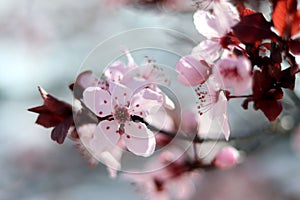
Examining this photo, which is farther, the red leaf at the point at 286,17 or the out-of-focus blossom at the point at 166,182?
the out-of-focus blossom at the point at 166,182

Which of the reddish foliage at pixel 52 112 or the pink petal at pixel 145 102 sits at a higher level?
the reddish foliage at pixel 52 112

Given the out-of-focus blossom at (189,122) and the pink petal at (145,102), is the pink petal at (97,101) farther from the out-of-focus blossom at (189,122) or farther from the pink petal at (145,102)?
the out-of-focus blossom at (189,122)

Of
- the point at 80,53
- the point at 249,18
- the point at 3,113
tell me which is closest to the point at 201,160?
the point at 249,18

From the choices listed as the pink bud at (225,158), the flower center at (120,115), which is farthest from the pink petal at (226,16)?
the pink bud at (225,158)

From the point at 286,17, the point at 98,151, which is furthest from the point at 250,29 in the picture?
the point at 98,151

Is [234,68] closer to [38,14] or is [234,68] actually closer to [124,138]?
[124,138]

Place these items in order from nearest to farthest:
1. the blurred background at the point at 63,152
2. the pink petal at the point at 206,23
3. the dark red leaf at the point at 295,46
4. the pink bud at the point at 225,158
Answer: the dark red leaf at the point at 295,46, the pink petal at the point at 206,23, the pink bud at the point at 225,158, the blurred background at the point at 63,152

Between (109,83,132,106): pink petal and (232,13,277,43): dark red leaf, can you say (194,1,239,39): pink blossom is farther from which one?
(109,83,132,106): pink petal

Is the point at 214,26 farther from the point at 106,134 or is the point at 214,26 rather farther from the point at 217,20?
the point at 106,134
